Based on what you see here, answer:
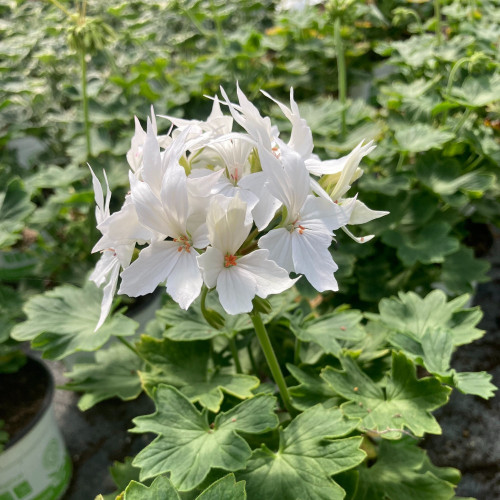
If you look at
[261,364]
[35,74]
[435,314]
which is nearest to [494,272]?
[435,314]

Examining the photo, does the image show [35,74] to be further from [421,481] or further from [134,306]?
[421,481]

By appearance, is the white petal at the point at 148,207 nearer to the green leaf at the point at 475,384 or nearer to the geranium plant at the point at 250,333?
the geranium plant at the point at 250,333

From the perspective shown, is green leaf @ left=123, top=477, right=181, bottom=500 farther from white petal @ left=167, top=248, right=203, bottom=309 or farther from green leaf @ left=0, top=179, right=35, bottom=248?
green leaf @ left=0, top=179, right=35, bottom=248

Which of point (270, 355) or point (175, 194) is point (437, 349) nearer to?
point (270, 355)

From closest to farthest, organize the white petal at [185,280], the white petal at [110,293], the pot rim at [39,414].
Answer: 1. the white petal at [185,280]
2. the white petal at [110,293]
3. the pot rim at [39,414]

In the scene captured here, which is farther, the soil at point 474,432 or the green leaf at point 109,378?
the soil at point 474,432

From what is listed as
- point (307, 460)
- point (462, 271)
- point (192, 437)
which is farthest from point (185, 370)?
point (462, 271)

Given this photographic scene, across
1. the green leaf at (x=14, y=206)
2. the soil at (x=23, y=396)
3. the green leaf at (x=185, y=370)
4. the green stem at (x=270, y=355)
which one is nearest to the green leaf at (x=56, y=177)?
the green leaf at (x=14, y=206)
